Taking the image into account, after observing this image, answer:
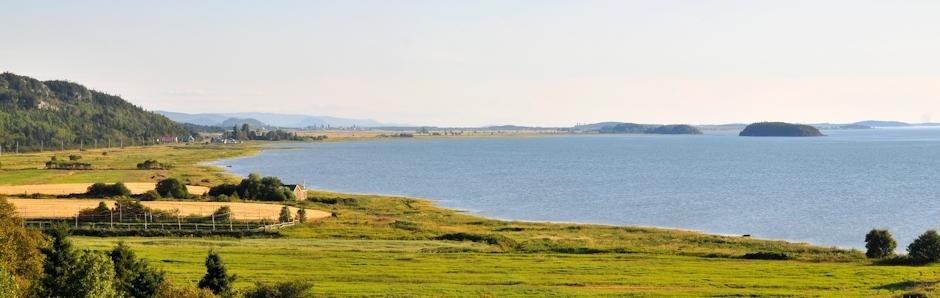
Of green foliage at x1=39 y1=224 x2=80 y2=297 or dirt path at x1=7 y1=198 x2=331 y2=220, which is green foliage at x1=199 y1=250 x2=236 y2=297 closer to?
green foliage at x1=39 y1=224 x2=80 y2=297

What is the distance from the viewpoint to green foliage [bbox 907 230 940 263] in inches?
1911

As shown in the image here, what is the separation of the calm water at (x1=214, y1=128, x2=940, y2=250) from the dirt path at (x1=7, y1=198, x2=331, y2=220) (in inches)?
873

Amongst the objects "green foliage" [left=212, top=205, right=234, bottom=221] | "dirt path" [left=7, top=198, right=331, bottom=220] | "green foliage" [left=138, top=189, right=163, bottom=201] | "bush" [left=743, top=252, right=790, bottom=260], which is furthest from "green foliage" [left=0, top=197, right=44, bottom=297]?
"green foliage" [left=138, top=189, right=163, bottom=201]

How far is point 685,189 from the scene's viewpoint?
4313 inches

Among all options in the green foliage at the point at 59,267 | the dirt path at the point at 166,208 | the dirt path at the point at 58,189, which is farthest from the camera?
the dirt path at the point at 58,189

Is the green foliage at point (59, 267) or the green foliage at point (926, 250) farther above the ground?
the green foliage at point (59, 267)

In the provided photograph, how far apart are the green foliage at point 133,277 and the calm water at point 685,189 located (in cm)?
4874

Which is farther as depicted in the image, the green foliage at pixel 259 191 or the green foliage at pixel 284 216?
the green foliage at pixel 259 191

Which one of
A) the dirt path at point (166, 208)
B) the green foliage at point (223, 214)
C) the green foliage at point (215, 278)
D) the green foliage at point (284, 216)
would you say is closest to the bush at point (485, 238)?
the green foliage at point (284, 216)

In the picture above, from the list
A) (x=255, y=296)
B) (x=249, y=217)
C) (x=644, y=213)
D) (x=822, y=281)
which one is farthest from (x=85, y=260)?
(x=644, y=213)

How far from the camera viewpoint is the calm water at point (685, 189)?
74.6m

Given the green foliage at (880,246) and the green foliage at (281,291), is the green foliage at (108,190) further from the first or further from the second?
the green foliage at (880,246)

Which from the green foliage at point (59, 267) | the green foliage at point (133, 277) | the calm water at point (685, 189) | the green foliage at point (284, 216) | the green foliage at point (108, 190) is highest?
the green foliage at point (59, 267)

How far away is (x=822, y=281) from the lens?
42.5m
